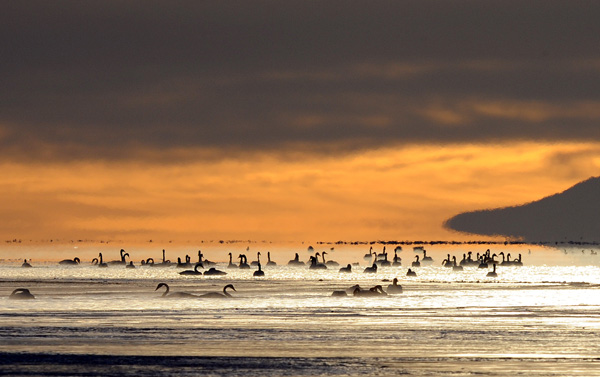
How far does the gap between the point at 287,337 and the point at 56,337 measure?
→ 7.40 m

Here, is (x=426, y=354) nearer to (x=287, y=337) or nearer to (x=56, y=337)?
(x=287, y=337)

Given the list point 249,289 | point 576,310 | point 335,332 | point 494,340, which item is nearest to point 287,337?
point 335,332

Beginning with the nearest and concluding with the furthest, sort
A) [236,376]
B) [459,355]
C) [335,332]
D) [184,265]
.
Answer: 1. [236,376]
2. [459,355]
3. [335,332]
4. [184,265]

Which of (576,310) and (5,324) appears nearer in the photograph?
(5,324)

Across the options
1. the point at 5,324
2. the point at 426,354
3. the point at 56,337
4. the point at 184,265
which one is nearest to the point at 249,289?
the point at 5,324

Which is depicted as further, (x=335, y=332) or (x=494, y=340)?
(x=335, y=332)

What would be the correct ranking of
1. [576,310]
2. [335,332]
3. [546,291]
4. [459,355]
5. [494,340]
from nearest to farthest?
1. [459,355]
2. [494,340]
3. [335,332]
4. [576,310]
5. [546,291]

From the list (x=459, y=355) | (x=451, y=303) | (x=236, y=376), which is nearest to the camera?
(x=236, y=376)

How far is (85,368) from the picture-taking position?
104 ft

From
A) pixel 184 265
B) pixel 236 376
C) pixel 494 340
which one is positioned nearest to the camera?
pixel 236 376

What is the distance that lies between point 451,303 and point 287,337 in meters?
26.3

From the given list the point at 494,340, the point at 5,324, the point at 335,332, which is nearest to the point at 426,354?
the point at 494,340

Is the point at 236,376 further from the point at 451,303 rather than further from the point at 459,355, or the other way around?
the point at 451,303

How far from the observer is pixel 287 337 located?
4147cm
